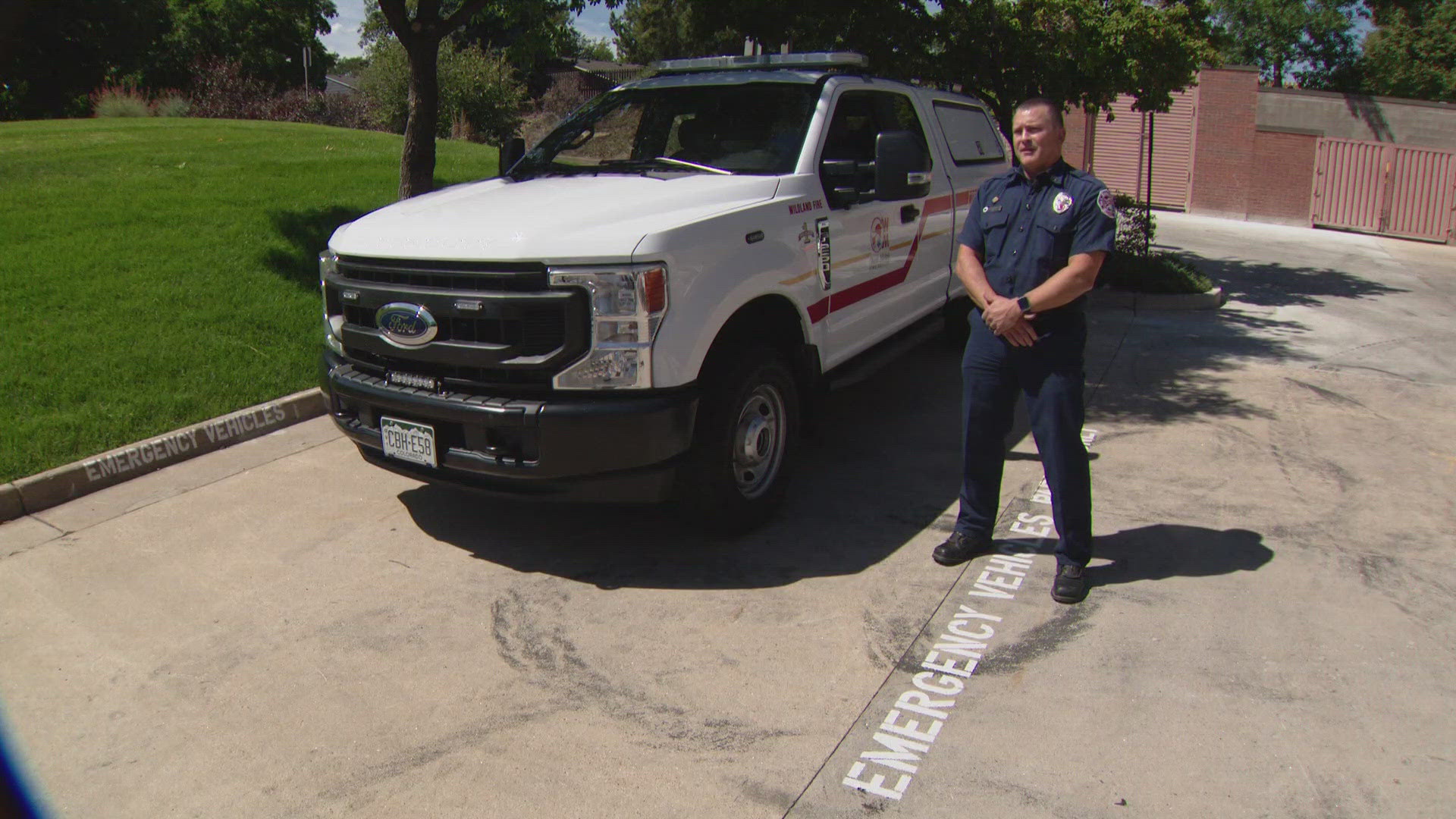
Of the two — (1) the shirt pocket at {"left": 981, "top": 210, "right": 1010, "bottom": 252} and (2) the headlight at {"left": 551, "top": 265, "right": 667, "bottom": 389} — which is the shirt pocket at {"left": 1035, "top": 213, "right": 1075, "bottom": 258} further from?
(2) the headlight at {"left": 551, "top": 265, "right": 667, "bottom": 389}

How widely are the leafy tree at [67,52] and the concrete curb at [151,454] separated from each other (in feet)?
93.8

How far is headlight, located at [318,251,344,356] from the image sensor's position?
498 centimetres

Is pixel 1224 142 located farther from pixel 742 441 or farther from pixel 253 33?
pixel 253 33

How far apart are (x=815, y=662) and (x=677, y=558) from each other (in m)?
1.11

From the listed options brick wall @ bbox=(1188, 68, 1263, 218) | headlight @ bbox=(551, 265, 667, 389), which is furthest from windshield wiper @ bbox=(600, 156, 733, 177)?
brick wall @ bbox=(1188, 68, 1263, 218)

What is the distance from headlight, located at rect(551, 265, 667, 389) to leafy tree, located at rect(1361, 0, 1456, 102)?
34.5 m

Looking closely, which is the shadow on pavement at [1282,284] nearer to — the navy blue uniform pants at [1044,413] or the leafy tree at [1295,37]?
the navy blue uniform pants at [1044,413]

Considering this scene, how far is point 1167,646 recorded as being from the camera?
13.4 ft

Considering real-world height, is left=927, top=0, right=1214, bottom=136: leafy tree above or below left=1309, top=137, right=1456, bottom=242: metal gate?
above

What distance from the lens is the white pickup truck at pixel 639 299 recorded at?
4.24 metres

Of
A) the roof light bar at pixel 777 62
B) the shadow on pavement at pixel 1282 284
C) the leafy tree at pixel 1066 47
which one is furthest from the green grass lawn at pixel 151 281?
the shadow on pavement at pixel 1282 284

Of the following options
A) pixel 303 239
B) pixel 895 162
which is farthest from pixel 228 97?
pixel 895 162

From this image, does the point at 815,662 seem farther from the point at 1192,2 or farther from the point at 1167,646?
the point at 1192,2

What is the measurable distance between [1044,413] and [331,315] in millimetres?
3235
